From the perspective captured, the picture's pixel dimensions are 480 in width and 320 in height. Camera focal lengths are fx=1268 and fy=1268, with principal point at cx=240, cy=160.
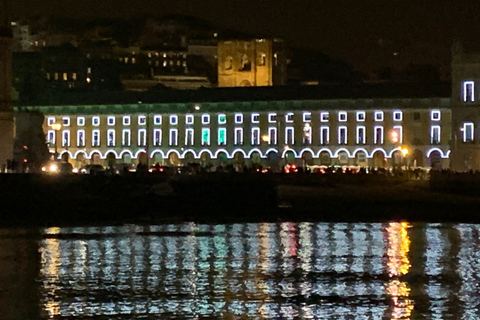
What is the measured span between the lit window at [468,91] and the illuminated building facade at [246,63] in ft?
138

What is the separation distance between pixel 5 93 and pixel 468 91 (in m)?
57.7

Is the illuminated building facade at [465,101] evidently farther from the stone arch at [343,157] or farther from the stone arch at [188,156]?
the stone arch at [188,156]

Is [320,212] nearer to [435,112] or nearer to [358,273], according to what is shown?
[358,273]

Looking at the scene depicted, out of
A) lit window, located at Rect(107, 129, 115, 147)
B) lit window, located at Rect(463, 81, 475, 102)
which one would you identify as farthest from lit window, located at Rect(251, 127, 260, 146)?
lit window, located at Rect(463, 81, 475, 102)

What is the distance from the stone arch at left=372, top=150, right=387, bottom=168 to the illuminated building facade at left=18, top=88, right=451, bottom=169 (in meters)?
0.09

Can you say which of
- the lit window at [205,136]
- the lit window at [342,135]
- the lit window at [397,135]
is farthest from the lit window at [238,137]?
the lit window at [397,135]

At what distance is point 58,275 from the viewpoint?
24812 mm

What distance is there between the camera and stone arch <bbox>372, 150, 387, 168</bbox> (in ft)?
385

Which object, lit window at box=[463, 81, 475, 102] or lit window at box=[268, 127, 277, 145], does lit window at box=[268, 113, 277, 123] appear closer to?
lit window at box=[268, 127, 277, 145]

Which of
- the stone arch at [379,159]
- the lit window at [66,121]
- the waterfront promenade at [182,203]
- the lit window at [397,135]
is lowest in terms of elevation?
the waterfront promenade at [182,203]

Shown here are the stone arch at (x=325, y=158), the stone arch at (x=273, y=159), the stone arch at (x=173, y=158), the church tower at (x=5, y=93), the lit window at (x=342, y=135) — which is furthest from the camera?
the stone arch at (x=173, y=158)

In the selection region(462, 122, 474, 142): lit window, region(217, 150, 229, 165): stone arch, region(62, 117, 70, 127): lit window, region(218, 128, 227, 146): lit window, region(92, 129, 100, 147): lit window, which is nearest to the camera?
region(462, 122, 474, 142): lit window

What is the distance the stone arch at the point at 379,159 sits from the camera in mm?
117500

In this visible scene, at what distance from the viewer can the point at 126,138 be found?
420 feet
